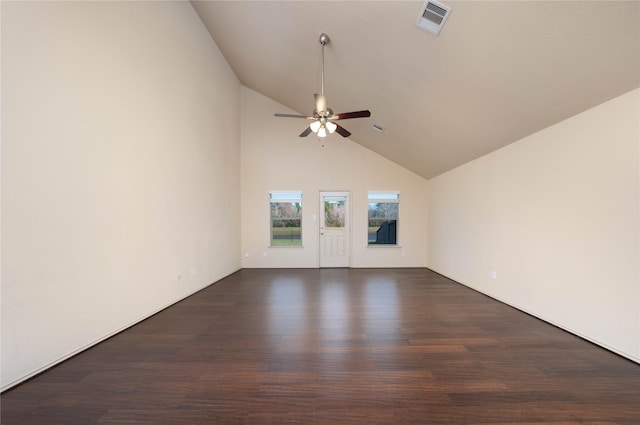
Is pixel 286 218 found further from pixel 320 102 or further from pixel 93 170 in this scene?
pixel 93 170

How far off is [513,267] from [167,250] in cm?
481

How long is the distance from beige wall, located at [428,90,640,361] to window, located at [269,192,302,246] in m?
3.84

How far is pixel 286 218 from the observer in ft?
20.9

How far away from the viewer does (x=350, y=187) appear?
6312 millimetres

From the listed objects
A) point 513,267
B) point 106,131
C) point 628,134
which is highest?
point 106,131

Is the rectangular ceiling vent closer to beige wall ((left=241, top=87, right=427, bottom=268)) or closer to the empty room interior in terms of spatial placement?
the empty room interior

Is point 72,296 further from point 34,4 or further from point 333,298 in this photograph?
point 333,298

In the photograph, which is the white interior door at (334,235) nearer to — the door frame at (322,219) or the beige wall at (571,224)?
the door frame at (322,219)

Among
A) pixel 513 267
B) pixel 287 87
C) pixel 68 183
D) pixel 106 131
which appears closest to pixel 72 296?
pixel 68 183

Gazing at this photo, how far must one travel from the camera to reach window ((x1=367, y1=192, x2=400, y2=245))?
636 centimetres

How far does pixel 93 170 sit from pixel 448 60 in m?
3.74

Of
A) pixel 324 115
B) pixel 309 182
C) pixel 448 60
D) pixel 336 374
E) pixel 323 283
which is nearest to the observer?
pixel 336 374

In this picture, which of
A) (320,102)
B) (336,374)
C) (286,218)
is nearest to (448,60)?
(320,102)

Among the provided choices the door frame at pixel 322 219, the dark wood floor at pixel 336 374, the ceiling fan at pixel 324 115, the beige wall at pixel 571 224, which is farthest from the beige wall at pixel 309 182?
the dark wood floor at pixel 336 374
